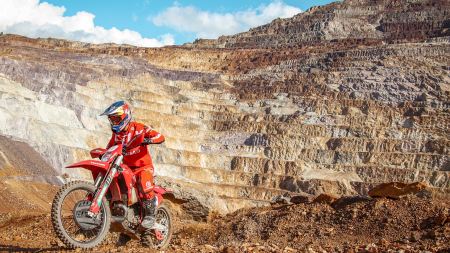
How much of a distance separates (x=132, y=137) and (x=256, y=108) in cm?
7682

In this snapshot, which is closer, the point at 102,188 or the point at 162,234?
the point at 102,188

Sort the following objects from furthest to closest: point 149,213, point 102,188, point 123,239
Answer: point 123,239
point 149,213
point 102,188

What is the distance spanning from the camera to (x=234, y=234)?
64.8 ft

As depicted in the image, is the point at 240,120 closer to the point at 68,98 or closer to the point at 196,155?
the point at 196,155

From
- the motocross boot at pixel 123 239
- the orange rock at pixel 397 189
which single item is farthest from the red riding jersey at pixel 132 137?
the orange rock at pixel 397 189

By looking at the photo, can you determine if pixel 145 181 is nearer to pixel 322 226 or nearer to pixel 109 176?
pixel 109 176

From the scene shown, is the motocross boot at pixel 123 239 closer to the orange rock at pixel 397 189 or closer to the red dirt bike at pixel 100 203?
the red dirt bike at pixel 100 203

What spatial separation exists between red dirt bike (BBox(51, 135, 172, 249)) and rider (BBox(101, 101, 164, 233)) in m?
0.11

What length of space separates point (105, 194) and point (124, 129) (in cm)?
120

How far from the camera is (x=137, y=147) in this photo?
9.91 metres

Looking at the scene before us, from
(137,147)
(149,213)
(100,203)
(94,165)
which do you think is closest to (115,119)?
(137,147)

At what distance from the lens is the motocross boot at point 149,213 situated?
33.9 ft

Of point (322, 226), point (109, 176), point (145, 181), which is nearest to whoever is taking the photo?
point (109, 176)

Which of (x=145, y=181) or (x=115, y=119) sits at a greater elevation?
(x=115, y=119)
